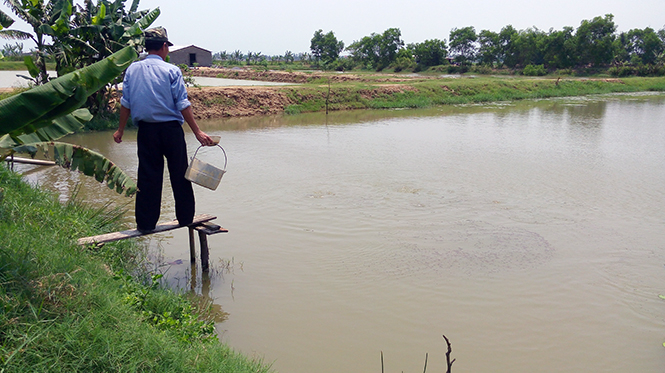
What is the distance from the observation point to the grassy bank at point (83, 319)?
2.09m

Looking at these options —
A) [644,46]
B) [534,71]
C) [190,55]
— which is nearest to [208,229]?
[190,55]

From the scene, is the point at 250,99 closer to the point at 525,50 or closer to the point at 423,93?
the point at 423,93

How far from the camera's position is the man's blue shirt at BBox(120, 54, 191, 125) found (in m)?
3.46

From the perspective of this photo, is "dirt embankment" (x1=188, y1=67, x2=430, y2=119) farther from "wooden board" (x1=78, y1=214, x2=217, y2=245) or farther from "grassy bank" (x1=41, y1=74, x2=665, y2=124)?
"wooden board" (x1=78, y1=214, x2=217, y2=245)

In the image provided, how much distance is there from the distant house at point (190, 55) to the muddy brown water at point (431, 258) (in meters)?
36.6

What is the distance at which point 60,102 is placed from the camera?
8.29 ft

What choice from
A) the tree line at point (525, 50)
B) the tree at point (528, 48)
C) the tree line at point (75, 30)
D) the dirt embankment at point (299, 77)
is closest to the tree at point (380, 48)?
the tree line at point (525, 50)

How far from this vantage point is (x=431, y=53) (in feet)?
190

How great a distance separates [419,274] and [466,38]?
64.5 metres

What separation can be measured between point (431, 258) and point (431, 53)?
56.4 metres

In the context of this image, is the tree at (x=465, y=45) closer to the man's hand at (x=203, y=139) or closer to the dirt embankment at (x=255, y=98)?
the dirt embankment at (x=255, y=98)

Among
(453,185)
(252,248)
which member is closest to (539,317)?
(252,248)

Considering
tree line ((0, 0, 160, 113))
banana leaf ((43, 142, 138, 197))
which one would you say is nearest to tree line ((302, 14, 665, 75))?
tree line ((0, 0, 160, 113))

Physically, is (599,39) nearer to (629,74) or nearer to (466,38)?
(629,74)
